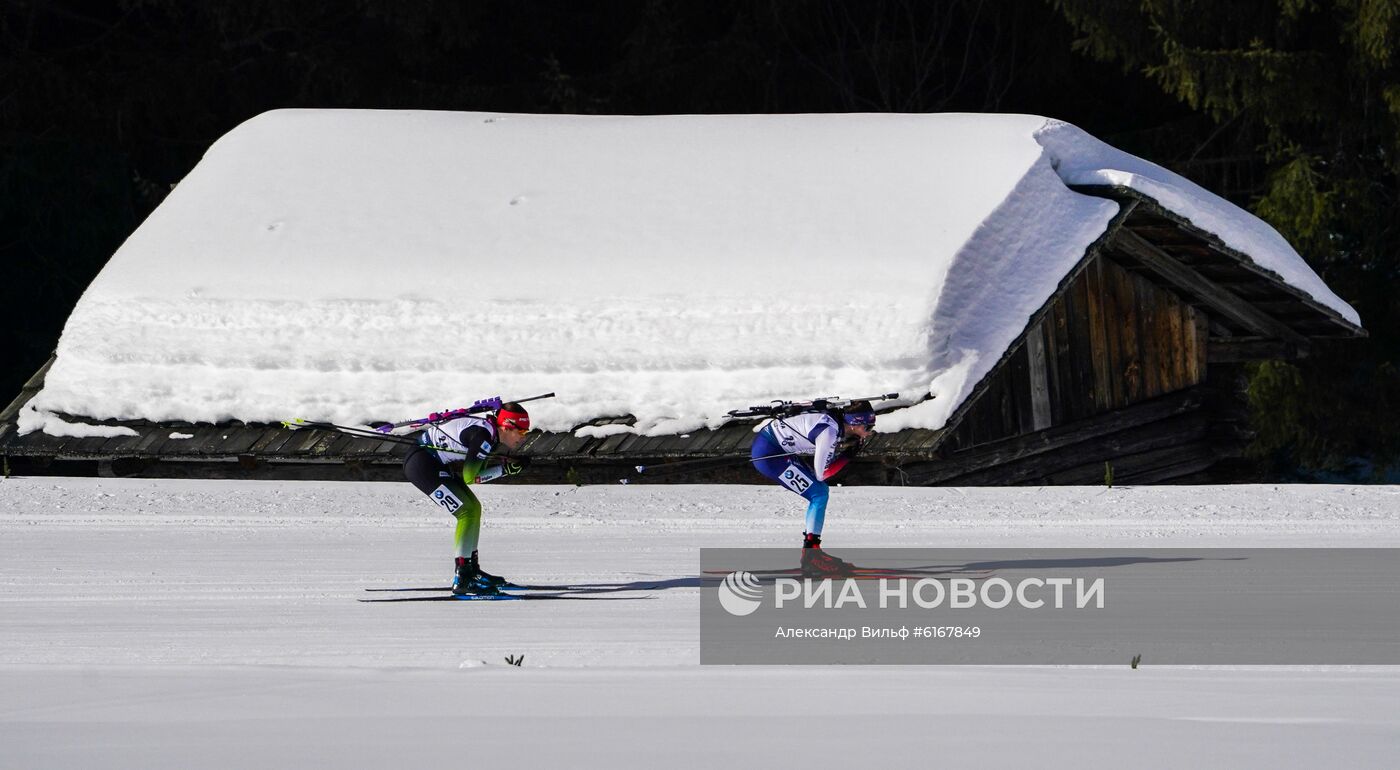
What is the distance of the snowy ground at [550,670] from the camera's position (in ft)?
23.9

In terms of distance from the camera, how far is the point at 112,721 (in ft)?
25.3

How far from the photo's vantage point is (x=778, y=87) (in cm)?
3080

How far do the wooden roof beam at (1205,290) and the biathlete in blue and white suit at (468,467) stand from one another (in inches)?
366

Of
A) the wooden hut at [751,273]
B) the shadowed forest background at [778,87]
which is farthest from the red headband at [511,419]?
the shadowed forest background at [778,87]

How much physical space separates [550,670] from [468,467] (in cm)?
266

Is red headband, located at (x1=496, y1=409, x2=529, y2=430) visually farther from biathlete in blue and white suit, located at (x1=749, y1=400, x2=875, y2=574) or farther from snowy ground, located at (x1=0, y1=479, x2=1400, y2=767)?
biathlete in blue and white suit, located at (x1=749, y1=400, x2=875, y2=574)

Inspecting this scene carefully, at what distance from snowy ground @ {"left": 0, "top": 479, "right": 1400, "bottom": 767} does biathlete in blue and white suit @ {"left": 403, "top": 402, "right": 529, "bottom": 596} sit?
448 mm

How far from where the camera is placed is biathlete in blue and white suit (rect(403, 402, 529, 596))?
11.4 m

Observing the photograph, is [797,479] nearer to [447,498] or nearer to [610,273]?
[447,498]

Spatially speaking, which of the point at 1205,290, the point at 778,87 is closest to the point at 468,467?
the point at 1205,290

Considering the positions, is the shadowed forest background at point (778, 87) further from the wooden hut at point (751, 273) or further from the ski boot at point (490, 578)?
the ski boot at point (490, 578)

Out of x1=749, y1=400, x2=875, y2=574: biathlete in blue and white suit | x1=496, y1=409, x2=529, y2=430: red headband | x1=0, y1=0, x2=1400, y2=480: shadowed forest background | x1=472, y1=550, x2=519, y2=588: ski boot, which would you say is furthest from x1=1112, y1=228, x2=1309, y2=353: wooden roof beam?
x1=472, y1=550, x2=519, y2=588: ski boot

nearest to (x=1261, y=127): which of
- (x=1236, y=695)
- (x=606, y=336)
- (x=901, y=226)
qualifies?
(x=901, y=226)

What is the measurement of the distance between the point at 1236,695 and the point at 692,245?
1135cm
